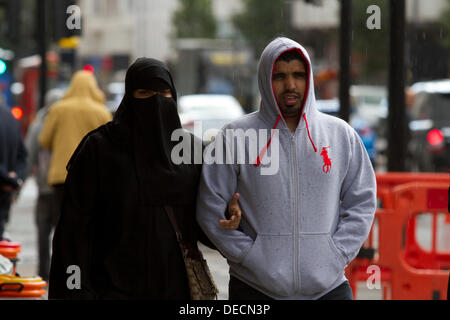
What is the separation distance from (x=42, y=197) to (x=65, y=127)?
825mm

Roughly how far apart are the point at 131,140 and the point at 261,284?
74cm

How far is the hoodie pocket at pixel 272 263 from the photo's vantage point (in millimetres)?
4012

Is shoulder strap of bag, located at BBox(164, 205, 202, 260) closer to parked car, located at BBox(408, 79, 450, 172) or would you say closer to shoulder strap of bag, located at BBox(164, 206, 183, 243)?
shoulder strap of bag, located at BBox(164, 206, 183, 243)

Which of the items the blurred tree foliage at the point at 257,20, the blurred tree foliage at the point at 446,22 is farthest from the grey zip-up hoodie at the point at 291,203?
the blurred tree foliage at the point at 257,20

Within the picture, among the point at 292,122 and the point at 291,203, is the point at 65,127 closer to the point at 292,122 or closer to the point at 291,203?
the point at 292,122

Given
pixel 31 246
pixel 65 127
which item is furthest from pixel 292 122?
pixel 31 246

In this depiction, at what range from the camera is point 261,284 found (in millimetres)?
4035

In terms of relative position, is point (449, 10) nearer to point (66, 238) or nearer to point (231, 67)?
→ point (231, 67)

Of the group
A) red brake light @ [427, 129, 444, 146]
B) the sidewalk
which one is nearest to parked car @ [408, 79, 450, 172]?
red brake light @ [427, 129, 444, 146]

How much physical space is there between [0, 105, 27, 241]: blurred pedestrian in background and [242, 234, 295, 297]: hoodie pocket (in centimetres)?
486

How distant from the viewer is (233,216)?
4.02m

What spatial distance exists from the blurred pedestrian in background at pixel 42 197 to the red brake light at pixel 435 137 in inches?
399

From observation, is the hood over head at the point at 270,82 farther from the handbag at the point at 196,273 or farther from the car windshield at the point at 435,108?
the car windshield at the point at 435,108
